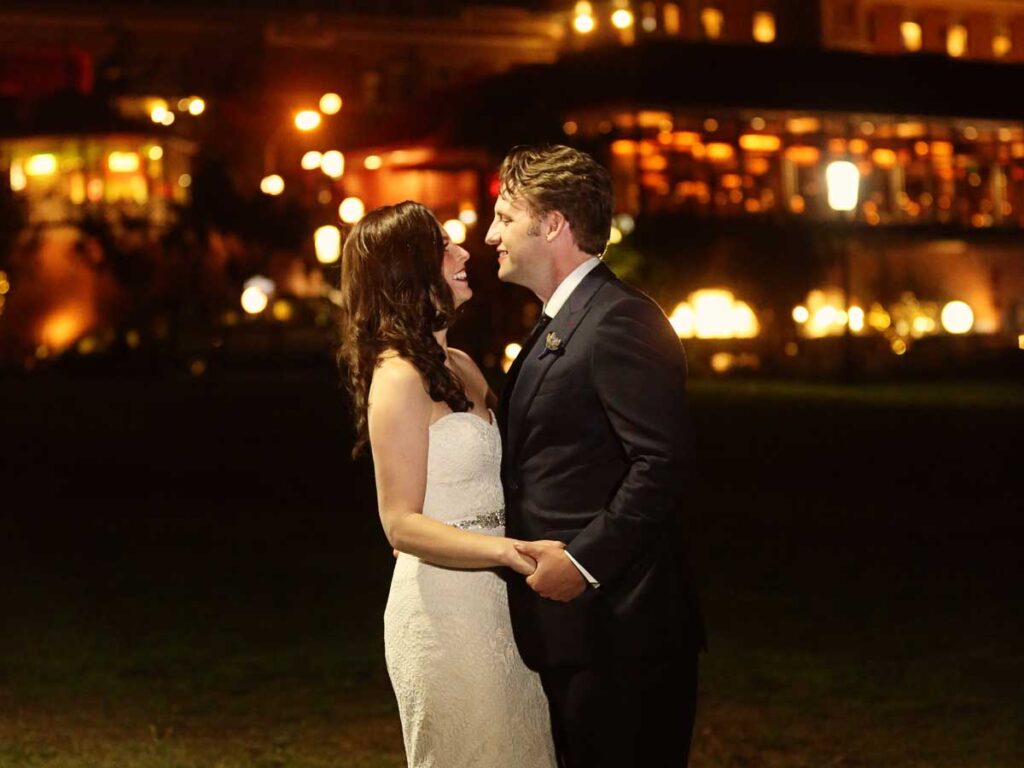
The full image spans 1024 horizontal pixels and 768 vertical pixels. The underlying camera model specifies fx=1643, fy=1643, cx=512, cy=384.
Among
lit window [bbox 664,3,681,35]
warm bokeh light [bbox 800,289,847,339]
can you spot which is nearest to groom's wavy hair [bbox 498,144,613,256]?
warm bokeh light [bbox 800,289,847,339]

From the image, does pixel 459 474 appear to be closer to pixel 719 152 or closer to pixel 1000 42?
pixel 719 152

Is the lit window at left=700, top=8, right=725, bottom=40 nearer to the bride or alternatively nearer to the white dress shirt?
the bride

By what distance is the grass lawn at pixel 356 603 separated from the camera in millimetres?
7586

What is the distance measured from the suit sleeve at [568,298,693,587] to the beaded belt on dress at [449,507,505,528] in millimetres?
490

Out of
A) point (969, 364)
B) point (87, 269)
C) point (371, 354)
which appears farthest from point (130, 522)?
point (87, 269)

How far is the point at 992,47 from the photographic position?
72.7 m

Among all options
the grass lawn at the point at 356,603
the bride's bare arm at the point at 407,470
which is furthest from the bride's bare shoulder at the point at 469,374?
the grass lawn at the point at 356,603

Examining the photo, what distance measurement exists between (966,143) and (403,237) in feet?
176

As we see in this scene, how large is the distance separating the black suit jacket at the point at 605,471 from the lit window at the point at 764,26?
216 ft

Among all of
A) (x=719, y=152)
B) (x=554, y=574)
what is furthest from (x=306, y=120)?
(x=719, y=152)

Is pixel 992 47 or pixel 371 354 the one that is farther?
pixel 992 47

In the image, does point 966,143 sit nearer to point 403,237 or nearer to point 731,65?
point 731,65

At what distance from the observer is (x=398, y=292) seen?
13.1ft

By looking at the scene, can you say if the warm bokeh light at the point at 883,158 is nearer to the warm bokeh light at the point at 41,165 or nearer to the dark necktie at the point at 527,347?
the warm bokeh light at the point at 41,165
